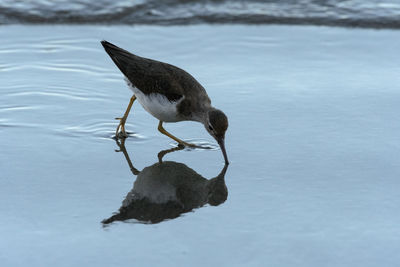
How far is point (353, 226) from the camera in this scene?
4.59m

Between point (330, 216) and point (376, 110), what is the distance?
2.07 metres

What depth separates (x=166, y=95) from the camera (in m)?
6.20

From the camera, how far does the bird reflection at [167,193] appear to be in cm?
477

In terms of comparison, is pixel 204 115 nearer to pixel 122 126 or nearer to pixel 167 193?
pixel 122 126

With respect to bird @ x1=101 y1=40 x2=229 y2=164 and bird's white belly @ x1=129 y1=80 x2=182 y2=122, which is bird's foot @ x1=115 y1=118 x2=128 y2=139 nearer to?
bird @ x1=101 y1=40 x2=229 y2=164

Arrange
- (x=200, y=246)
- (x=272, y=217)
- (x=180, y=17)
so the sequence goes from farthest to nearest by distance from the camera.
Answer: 1. (x=180, y=17)
2. (x=272, y=217)
3. (x=200, y=246)

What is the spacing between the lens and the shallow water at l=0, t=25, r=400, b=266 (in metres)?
4.33

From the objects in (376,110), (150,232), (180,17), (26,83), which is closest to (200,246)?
(150,232)

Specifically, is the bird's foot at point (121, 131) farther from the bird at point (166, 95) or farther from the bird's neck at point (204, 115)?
the bird's neck at point (204, 115)

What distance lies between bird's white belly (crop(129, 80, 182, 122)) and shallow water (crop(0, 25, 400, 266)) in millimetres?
211

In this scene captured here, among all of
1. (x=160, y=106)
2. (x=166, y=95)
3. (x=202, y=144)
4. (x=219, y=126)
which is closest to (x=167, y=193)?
(x=219, y=126)

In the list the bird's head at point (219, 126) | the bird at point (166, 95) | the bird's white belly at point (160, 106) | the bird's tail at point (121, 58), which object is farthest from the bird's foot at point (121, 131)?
the bird's head at point (219, 126)

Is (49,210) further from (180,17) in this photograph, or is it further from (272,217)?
(180,17)

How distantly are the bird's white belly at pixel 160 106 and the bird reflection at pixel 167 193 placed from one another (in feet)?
1.59
